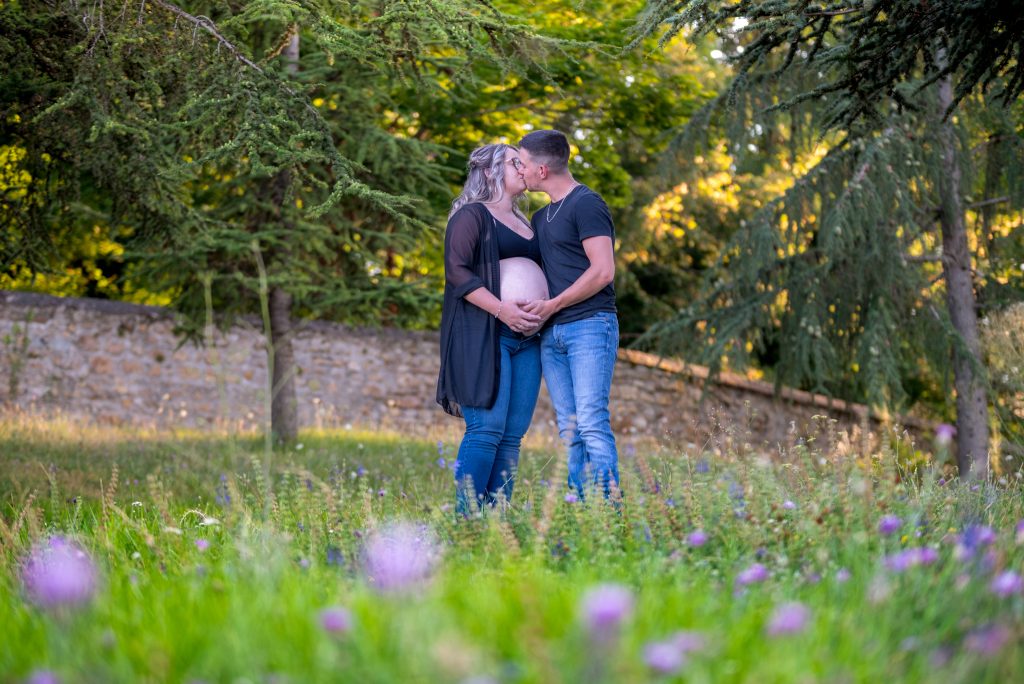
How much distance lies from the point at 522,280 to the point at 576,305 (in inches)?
11.0

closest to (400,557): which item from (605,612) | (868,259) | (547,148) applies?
(605,612)

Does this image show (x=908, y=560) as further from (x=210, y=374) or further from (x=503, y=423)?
(x=210, y=374)

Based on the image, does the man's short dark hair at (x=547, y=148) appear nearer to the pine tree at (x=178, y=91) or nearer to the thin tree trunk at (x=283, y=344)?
the pine tree at (x=178, y=91)

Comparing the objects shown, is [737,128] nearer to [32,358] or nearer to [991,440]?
[991,440]

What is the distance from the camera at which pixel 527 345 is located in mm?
4852

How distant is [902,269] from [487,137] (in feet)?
17.8

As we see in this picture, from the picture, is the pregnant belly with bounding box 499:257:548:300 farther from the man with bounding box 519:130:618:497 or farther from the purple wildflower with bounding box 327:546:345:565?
the purple wildflower with bounding box 327:546:345:565

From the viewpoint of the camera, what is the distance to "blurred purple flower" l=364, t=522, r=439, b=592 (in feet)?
7.41

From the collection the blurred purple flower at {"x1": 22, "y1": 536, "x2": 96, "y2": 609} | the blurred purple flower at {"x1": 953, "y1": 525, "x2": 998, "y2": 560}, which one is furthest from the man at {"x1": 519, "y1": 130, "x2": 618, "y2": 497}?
the blurred purple flower at {"x1": 22, "y1": 536, "x2": 96, "y2": 609}

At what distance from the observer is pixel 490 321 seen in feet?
15.3

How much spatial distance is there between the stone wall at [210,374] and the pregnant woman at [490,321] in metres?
7.13

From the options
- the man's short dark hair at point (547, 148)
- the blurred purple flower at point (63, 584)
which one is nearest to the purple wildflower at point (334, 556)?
the blurred purple flower at point (63, 584)

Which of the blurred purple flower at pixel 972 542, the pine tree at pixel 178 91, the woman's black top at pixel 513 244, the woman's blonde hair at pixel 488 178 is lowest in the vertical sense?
the blurred purple flower at pixel 972 542

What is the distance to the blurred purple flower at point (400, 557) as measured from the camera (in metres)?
2.26
